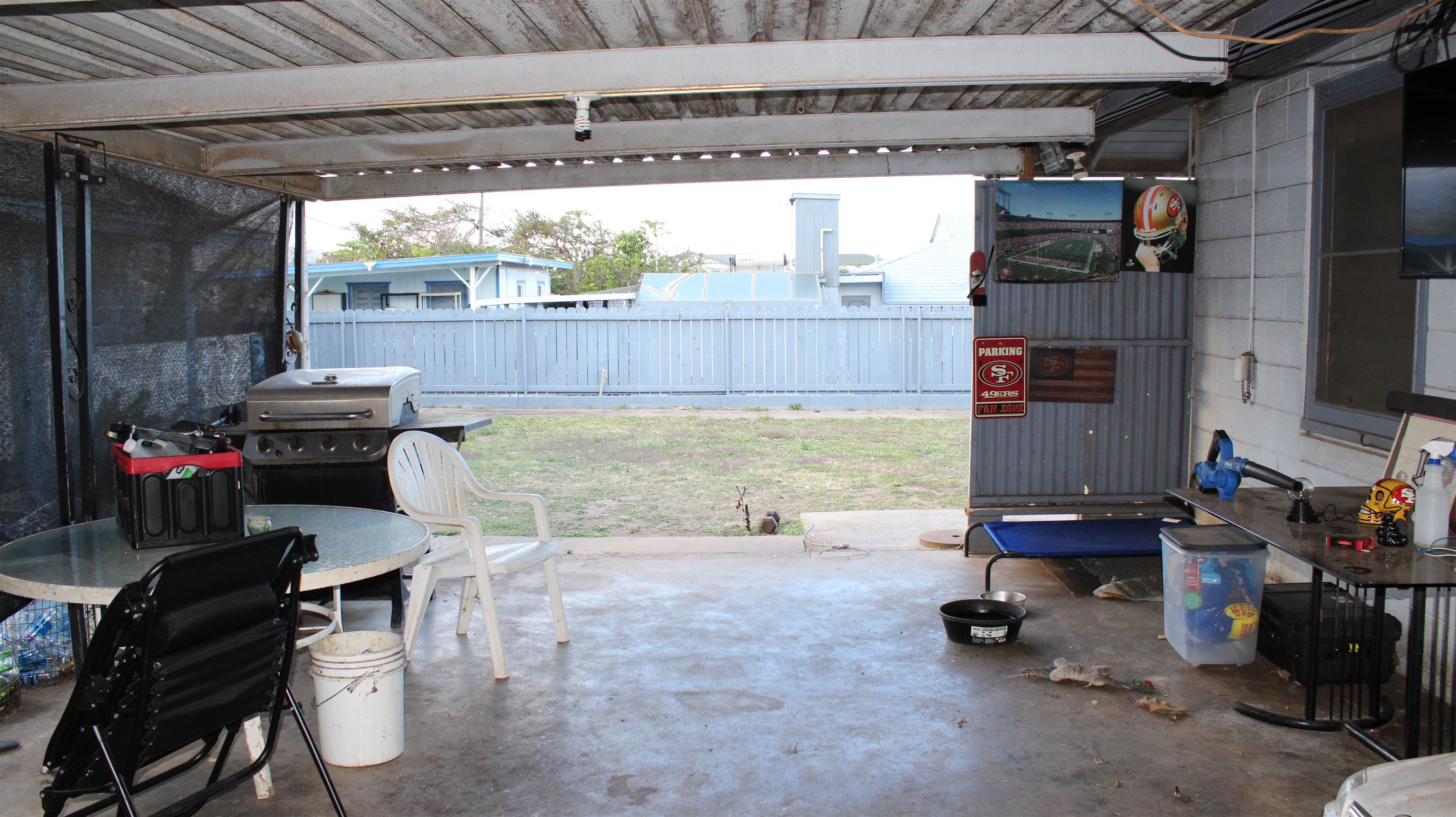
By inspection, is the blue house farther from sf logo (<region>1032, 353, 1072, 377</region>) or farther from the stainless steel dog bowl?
the stainless steel dog bowl

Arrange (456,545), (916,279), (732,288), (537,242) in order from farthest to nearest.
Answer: (537,242) → (916,279) → (732,288) → (456,545)

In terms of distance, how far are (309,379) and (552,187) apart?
71.1 inches

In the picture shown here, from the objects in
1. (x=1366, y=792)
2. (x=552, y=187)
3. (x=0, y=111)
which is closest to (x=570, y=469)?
(x=552, y=187)

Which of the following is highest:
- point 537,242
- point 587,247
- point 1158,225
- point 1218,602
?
point 537,242

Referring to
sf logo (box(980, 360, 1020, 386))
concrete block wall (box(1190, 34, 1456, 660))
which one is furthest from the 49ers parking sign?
concrete block wall (box(1190, 34, 1456, 660))

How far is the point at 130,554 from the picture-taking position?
2.90m

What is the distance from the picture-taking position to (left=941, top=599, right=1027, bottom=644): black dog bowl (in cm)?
414

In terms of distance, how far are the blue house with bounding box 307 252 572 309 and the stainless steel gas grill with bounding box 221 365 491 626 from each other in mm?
11652

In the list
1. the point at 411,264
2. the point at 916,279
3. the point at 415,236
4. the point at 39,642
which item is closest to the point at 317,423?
the point at 39,642

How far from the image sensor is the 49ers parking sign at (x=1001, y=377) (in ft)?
18.9

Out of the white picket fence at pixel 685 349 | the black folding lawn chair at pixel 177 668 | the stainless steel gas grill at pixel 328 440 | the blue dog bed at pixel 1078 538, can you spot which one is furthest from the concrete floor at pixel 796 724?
the white picket fence at pixel 685 349

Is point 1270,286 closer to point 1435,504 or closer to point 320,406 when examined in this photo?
point 1435,504

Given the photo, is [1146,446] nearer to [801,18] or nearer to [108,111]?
[801,18]

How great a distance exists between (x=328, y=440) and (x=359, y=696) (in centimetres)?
201
